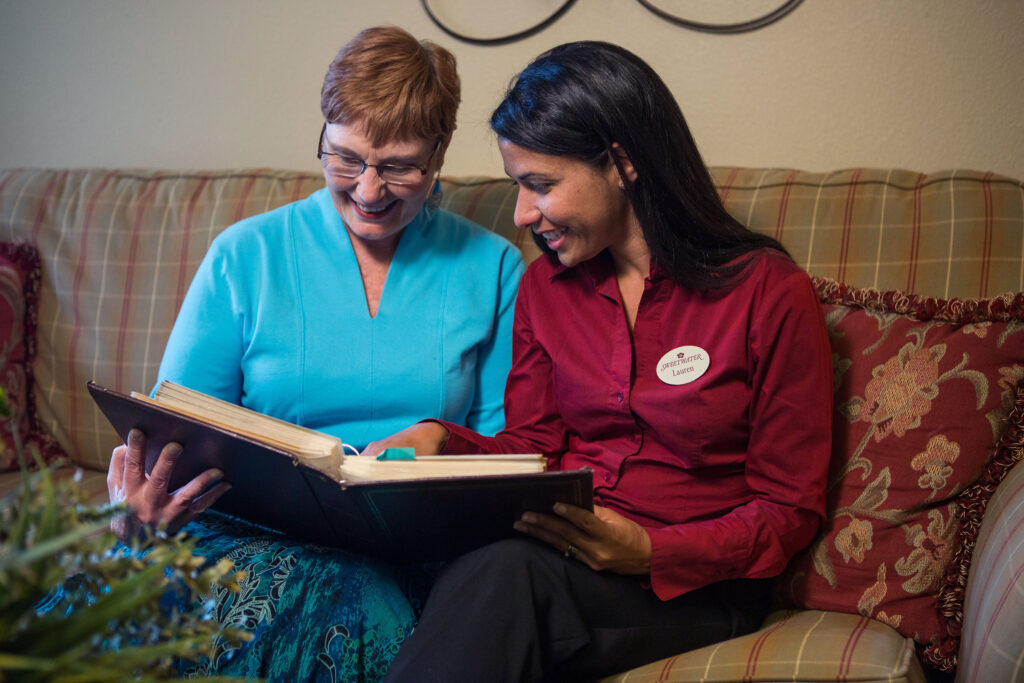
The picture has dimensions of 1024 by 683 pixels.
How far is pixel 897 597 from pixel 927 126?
1.01 metres

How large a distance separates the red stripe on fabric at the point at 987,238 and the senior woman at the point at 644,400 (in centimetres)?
37

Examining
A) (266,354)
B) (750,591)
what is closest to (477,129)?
(266,354)

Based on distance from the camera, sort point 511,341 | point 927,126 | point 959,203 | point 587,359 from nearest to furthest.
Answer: point 587,359, point 959,203, point 511,341, point 927,126

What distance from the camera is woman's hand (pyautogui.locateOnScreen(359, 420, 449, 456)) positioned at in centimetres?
143

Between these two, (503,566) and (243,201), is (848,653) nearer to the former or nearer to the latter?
(503,566)

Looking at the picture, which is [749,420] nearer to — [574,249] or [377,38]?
[574,249]

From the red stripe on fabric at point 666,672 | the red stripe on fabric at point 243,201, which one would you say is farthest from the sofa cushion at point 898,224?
the red stripe on fabric at point 243,201

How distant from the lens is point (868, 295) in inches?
56.1

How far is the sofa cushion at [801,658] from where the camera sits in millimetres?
1078

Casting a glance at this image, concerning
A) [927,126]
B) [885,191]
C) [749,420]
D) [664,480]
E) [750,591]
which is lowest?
[750,591]

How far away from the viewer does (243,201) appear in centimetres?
201

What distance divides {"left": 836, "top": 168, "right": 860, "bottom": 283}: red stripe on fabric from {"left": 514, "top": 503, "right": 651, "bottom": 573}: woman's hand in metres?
0.65

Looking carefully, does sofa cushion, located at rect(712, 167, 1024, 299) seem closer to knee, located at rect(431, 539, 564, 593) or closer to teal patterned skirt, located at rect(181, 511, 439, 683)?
knee, located at rect(431, 539, 564, 593)

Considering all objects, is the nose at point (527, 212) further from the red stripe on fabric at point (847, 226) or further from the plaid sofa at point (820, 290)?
the red stripe on fabric at point (847, 226)
